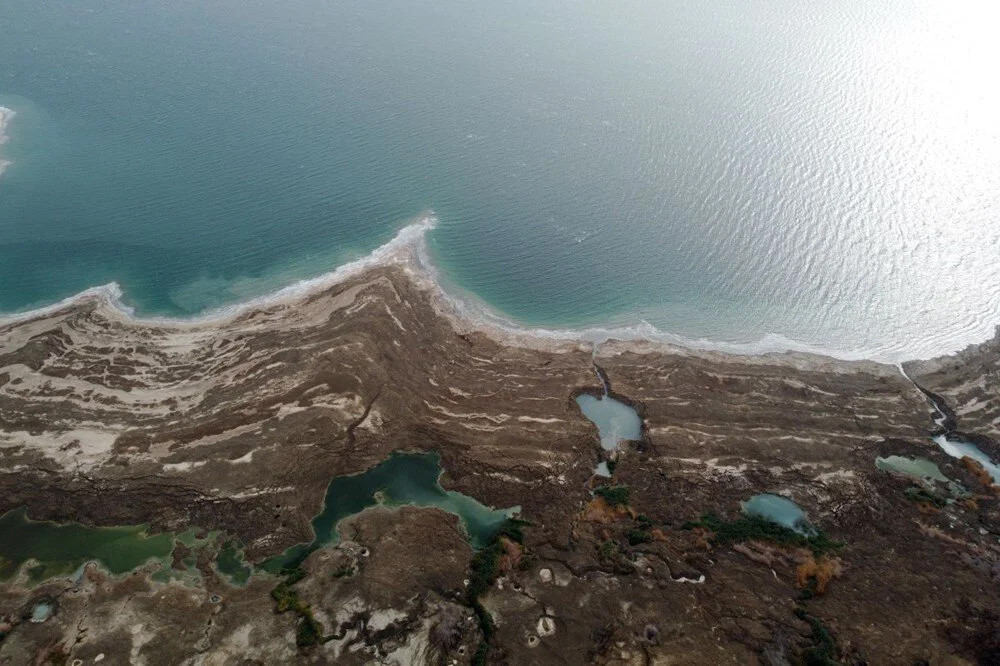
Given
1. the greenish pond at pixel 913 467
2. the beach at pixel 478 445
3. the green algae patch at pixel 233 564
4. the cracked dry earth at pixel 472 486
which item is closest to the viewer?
the cracked dry earth at pixel 472 486

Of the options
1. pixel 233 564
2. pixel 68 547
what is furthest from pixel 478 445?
pixel 68 547

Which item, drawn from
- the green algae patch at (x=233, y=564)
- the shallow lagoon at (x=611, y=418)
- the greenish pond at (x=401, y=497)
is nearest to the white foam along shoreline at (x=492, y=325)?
the shallow lagoon at (x=611, y=418)

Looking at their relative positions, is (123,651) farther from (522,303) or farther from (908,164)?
(908,164)

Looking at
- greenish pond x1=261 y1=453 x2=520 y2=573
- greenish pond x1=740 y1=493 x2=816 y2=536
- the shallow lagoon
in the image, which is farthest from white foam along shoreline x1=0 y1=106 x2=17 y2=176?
greenish pond x1=740 y1=493 x2=816 y2=536

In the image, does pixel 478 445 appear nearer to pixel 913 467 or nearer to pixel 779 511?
pixel 779 511

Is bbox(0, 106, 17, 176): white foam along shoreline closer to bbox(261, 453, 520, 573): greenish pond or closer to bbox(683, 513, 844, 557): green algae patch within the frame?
bbox(261, 453, 520, 573): greenish pond

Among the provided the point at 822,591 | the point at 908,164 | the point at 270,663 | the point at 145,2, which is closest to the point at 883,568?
the point at 822,591

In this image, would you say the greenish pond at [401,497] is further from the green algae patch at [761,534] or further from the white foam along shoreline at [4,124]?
the white foam along shoreline at [4,124]

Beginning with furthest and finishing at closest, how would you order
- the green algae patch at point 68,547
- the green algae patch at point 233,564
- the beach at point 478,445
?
the green algae patch at point 233,564 < the green algae patch at point 68,547 < the beach at point 478,445
